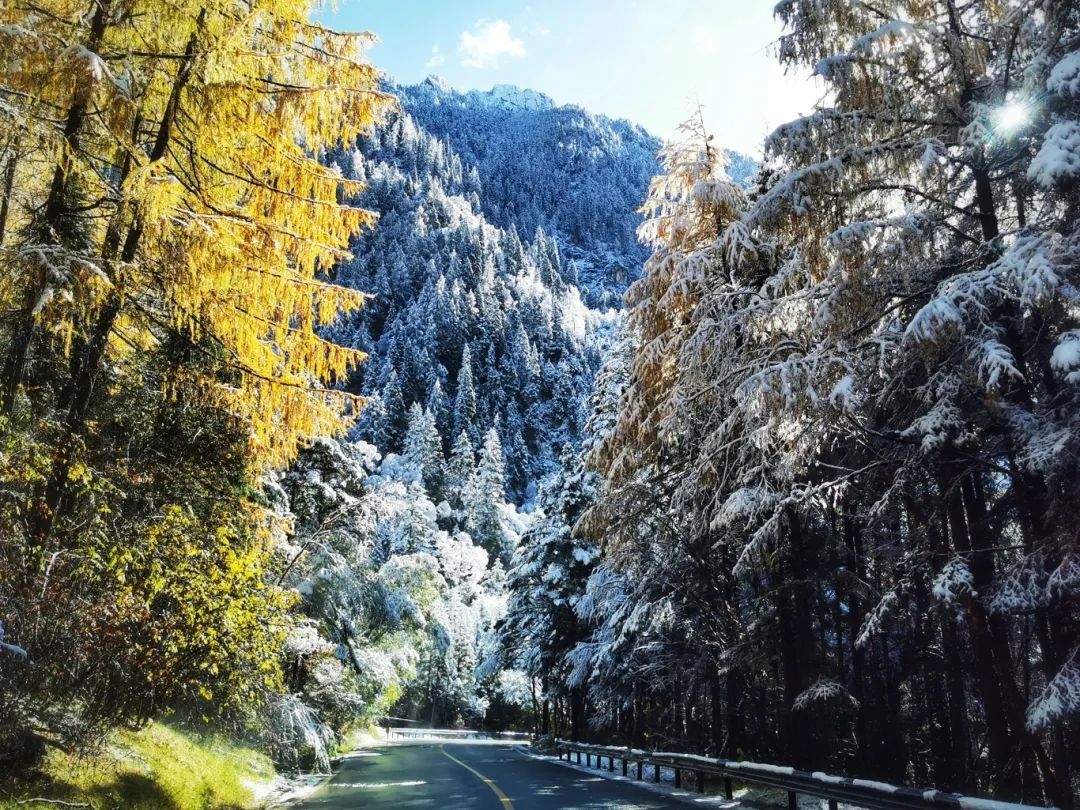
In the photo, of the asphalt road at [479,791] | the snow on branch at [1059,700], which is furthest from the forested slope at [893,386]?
the asphalt road at [479,791]

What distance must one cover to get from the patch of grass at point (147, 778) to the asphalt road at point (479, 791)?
4.45ft

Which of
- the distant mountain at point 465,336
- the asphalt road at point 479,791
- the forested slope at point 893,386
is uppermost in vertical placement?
the distant mountain at point 465,336

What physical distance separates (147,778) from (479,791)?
605cm

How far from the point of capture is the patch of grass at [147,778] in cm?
677

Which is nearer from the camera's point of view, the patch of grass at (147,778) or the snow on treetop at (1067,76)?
the snow on treetop at (1067,76)

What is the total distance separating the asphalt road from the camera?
10.8m

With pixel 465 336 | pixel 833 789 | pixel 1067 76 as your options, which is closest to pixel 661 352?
pixel 833 789

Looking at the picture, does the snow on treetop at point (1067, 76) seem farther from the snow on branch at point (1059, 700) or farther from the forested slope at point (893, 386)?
the snow on branch at point (1059, 700)

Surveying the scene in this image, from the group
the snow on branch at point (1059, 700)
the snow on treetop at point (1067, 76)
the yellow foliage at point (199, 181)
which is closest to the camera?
the snow on branch at point (1059, 700)

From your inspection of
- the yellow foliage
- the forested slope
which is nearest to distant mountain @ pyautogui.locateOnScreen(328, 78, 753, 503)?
the forested slope

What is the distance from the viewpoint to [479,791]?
499 inches

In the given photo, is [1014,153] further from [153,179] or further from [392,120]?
[153,179]

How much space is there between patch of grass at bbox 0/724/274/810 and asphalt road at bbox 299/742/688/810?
1356mm

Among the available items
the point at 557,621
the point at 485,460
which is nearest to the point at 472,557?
the point at 485,460
